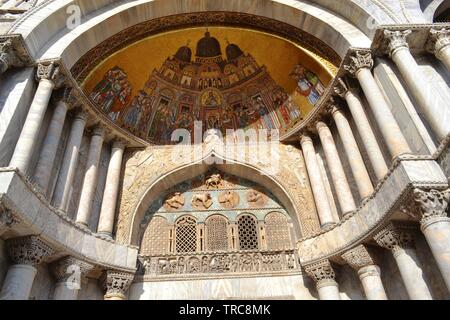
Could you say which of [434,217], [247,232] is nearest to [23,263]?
[247,232]

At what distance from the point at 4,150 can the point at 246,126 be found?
278 inches

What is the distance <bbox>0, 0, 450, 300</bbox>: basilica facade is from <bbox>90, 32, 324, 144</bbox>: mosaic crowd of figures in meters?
0.05

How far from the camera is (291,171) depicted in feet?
34.2

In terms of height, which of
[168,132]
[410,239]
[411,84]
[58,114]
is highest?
[168,132]

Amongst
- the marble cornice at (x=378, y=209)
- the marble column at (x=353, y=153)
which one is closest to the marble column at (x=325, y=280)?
the marble cornice at (x=378, y=209)

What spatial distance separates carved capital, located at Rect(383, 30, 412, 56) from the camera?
7656 mm

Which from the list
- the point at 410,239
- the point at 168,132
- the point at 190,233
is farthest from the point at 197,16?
the point at 410,239

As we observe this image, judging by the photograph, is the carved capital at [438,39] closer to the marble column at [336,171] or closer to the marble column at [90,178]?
the marble column at [336,171]

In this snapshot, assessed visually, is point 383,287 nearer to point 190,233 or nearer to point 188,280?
point 188,280

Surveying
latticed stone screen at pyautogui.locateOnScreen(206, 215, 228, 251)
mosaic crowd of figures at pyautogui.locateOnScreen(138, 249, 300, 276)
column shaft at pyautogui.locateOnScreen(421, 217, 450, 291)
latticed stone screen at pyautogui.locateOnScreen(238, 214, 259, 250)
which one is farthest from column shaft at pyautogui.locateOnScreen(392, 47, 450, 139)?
latticed stone screen at pyautogui.locateOnScreen(206, 215, 228, 251)

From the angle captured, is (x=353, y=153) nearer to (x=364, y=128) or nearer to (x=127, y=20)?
(x=364, y=128)

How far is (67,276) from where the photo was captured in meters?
7.11

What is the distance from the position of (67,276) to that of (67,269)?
15 centimetres

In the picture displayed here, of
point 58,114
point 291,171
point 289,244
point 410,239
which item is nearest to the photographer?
point 410,239
